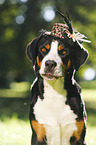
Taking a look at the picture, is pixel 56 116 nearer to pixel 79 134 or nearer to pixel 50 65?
pixel 79 134

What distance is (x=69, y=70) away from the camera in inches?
143

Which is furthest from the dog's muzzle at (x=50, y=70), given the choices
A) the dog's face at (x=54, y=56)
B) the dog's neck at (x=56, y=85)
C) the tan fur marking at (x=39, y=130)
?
the tan fur marking at (x=39, y=130)

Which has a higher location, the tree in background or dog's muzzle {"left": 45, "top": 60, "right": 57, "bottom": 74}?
the tree in background

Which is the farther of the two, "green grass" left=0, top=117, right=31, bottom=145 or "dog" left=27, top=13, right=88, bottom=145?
"green grass" left=0, top=117, right=31, bottom=145

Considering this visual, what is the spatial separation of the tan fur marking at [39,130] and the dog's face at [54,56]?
64 cm

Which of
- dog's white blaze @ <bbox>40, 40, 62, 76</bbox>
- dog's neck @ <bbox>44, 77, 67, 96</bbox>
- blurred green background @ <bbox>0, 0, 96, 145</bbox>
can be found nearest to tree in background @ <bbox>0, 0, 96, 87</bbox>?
blurred green background @ <bbox>0, 0, 96, 145</bbox>

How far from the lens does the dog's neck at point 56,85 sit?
12.1 feet

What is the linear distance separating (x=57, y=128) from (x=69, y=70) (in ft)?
2.52

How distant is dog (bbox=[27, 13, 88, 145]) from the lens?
11.7 ft

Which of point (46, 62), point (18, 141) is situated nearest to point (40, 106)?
point (46, 62)

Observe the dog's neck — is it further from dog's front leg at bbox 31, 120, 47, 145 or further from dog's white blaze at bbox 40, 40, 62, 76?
dog's front leg at bbox 31, 120, 47, 145

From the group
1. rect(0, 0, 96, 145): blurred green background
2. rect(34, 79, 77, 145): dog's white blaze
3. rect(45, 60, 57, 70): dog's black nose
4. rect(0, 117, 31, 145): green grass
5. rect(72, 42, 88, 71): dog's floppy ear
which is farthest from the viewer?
rect(0, 0, 96, 145): blurred green background

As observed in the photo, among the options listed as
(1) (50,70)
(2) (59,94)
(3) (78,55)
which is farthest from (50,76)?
(3) (78,55)

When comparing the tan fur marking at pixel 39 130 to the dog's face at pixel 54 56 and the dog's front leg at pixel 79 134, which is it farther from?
the dog's face at pixel 54 56
